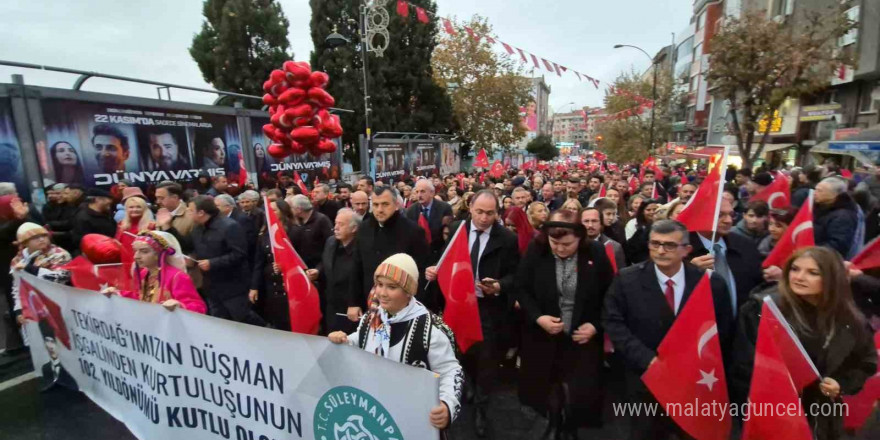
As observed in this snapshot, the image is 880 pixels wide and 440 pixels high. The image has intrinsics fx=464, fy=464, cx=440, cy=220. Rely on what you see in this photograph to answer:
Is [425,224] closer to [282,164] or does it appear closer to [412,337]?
[412,337]

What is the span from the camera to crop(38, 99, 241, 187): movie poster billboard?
8.30 meters

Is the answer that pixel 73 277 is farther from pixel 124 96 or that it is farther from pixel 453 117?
pixel 453 117

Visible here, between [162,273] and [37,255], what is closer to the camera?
[162,273]

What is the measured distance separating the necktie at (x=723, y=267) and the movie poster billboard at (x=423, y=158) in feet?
57.8

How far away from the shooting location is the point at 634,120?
32500mm

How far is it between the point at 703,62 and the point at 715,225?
42243 mm

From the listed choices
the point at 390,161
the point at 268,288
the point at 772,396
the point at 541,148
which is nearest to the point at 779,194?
the point at 772,396

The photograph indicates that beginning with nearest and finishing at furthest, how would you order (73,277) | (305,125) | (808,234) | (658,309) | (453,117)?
1. (658,309)
2. (808,234)
3. (73,277)
4. (305,125)
5. (453,117)

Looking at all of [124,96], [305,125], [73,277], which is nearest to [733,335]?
[73,277]

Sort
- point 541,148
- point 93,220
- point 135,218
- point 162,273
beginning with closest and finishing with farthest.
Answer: point 162,273 < point 135,218 < point 93,220 < point 541,148

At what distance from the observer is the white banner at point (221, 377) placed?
2.14 metres

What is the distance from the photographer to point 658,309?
8.62 ft

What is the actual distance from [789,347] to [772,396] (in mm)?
252

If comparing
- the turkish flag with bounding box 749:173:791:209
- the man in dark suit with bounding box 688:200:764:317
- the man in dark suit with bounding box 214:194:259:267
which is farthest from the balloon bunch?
the turkish flag with bounding box 749:173:791:209
